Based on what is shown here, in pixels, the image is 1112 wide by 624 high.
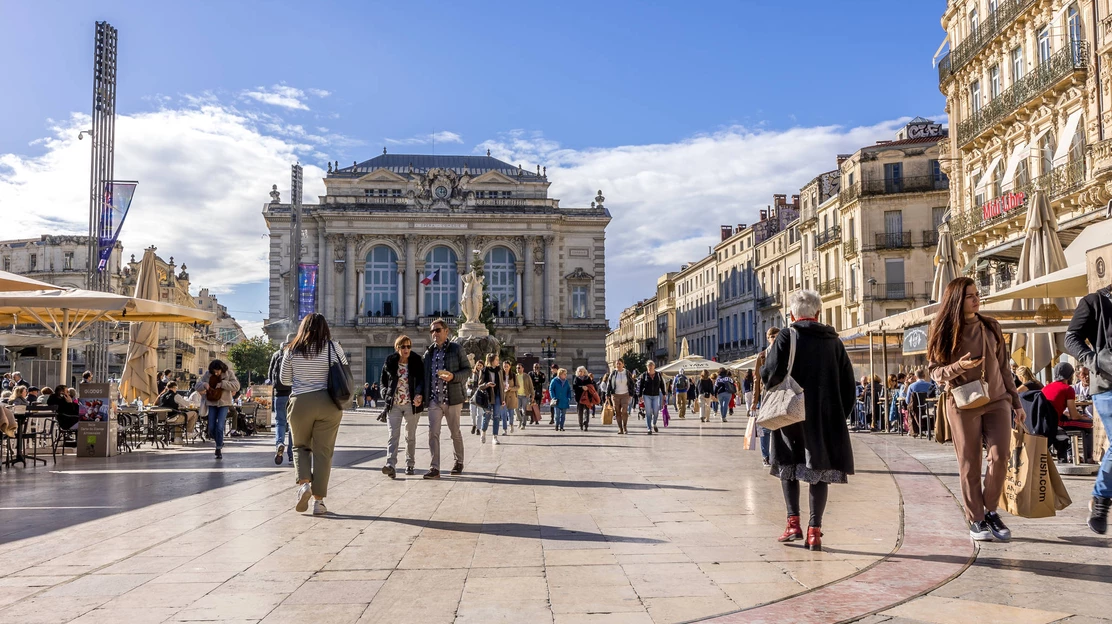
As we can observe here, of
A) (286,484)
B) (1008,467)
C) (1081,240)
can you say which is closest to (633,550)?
(1008,467)

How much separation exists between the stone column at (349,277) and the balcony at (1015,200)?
43839 mm

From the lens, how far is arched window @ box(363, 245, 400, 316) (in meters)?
65.5

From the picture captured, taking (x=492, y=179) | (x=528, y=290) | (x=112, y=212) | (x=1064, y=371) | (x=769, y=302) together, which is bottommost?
(x=1064, y=371)

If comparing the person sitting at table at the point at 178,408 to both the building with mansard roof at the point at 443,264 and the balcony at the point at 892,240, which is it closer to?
the balcony at the point at 892,240

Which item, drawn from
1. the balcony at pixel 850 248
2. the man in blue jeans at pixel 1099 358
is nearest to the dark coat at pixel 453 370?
the man in blue jeans at pixel 1099 358

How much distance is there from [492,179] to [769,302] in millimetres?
22129

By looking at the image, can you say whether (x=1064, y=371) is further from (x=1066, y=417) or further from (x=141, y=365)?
(x=141, y=365)

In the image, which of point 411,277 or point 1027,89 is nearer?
point 1027,89

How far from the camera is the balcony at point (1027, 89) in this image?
860 inches

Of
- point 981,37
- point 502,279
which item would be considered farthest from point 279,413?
point 502,279

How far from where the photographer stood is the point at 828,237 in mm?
51531

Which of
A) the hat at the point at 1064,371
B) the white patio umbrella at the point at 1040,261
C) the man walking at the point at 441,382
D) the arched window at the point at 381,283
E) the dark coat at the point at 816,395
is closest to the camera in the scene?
the dark coat at the point at 816,395

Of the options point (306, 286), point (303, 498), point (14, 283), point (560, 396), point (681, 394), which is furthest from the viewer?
point (306, 286)

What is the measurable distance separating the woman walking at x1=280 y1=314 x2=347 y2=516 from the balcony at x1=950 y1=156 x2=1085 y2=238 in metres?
18.1
